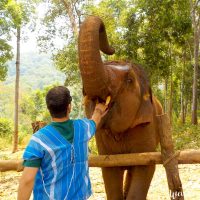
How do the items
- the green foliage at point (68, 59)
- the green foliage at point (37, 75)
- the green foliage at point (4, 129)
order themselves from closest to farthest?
1. the green foliage at point (68, 59)
2. the green foliage at point (4, 129)
3. the green foliage at point (37, 75)

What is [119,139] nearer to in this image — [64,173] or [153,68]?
[64,173]

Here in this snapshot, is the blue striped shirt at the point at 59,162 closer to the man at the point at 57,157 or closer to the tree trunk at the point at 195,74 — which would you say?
the man at the point at 57,157

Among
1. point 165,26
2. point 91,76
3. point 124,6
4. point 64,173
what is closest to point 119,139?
point 91,76

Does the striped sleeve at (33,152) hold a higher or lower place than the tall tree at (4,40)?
lower

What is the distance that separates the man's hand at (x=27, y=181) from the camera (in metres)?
2.61

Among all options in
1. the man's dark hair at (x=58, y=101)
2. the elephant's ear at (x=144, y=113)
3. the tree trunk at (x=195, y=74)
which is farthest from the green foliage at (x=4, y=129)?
the man's dark hair at (x=58, y=101)

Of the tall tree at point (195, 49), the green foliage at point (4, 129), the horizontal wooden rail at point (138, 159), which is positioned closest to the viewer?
the horizontal wooden rail at point (138, 159)

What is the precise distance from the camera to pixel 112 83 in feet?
13.0

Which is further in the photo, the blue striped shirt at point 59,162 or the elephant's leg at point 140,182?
the elephant's leg at point 140,182

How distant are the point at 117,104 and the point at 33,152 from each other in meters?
1.60

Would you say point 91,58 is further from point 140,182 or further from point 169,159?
point 140,182

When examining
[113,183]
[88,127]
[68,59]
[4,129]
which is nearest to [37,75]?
[4,129]

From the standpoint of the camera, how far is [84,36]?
11.4ft

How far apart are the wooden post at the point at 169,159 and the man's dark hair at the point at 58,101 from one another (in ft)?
6.16
